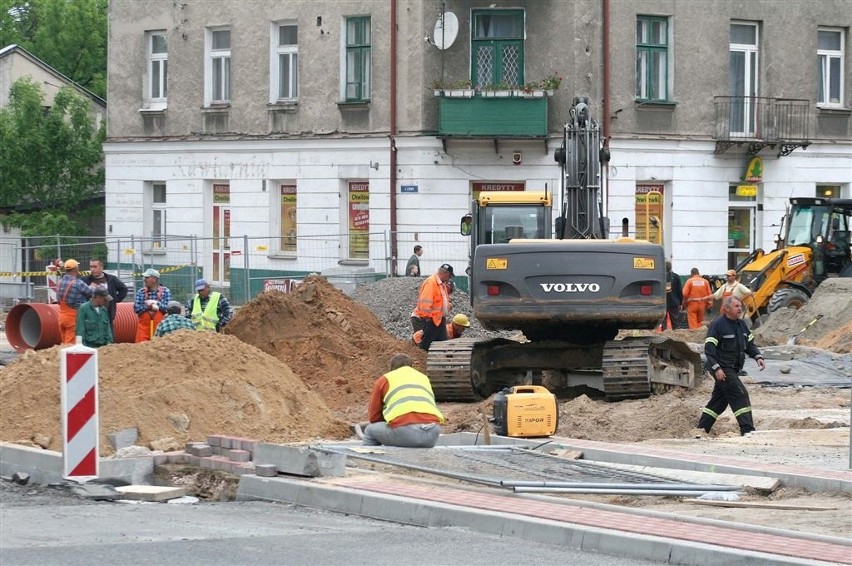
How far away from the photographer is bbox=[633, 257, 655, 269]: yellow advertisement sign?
19297mm

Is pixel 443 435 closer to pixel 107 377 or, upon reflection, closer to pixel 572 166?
pixel 107 377

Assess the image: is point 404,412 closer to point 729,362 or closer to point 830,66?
point 729,362

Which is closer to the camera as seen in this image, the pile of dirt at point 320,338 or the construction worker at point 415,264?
the pile of dirt at point 320,338

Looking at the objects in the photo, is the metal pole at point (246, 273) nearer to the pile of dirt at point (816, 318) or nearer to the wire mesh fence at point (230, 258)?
the wire mesh fence at point (230, 258)

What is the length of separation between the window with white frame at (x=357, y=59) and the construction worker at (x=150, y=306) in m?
15.0

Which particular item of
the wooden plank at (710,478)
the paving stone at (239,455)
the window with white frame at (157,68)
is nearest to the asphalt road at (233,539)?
the paving stone at (239,455)

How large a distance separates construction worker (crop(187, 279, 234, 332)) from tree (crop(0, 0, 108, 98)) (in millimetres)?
38450

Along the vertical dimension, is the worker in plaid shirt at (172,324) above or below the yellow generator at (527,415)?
above

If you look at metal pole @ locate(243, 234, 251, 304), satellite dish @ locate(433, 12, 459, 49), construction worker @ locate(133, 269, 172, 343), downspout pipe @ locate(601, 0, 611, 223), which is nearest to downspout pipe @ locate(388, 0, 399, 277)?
satellite dish @ locate(433, 12, 459, 49)

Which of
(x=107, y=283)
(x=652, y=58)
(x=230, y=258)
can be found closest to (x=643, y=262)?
(x=107, y=283)

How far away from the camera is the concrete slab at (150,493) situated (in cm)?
1228

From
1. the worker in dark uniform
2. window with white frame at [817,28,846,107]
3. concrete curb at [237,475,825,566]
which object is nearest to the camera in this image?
concrete curb at [237,475,825,566]

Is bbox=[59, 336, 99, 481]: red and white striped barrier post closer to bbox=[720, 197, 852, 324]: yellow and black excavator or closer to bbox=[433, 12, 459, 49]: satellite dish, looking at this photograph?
bbox=[720, 197, 852, 324]: yellow and black excavator

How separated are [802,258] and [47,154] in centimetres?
2225
